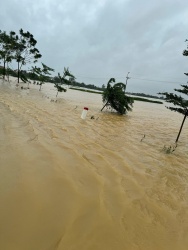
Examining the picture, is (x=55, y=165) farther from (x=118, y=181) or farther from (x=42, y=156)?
(x=118, y=181)

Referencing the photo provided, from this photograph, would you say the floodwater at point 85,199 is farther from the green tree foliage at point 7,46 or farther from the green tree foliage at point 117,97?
the green tree foliage at point 7,46

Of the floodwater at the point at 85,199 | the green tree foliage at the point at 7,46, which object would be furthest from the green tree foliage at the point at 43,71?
the floodwater at the point at 85,199

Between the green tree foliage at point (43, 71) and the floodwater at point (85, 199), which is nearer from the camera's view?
the floodwater at point (85, 199)

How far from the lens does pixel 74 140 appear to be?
719cm

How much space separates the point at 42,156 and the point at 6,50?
3600cm

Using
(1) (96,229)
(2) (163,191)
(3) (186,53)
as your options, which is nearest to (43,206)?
(1) (96,229)

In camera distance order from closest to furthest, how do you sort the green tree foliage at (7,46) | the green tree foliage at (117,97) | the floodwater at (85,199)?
the floodwater at (85,199)
the green tree foliage at (117,97)
the green tree foliage at (7,46)

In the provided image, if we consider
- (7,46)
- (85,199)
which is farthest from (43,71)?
(85,199)

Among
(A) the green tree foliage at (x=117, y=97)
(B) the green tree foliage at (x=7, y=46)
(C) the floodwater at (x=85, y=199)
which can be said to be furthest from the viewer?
(B) the green tree foliage at (x=7, y=46)

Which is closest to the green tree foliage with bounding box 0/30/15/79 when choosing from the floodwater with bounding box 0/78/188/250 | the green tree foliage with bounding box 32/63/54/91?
the green tree foliage with bounding box 32/63/54/91

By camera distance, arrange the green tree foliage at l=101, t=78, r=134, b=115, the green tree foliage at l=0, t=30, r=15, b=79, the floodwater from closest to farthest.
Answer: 1. the floodwater
2. the green tree foliage at l=101, t=78, r=134, b=115
3. the green tree foliage at l=0, t=30, r=15, b=79

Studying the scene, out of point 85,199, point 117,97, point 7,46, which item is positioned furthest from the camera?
point 7,46

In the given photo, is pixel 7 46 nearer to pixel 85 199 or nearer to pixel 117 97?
pixel 117 97

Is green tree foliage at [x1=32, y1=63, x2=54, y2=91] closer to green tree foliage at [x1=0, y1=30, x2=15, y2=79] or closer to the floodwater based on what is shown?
green tree foliage at [x1=0, y1=30, x2=15, y2=79]
